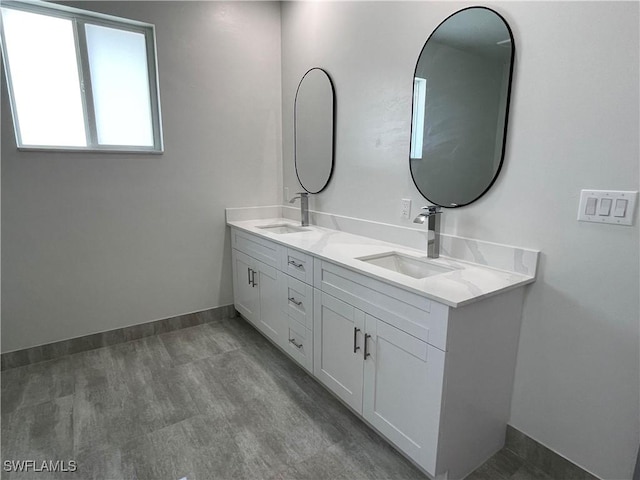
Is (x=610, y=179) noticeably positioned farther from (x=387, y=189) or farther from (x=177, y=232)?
(x=177, y=232)

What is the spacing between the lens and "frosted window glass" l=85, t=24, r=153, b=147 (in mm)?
2465

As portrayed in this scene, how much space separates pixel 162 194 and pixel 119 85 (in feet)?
2.67

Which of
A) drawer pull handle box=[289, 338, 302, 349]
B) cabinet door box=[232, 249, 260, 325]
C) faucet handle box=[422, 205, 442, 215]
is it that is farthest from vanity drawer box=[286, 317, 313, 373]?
faucet handle box=[422, 205, 442, 215]

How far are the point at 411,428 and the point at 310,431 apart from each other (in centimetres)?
57

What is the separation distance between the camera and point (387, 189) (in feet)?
7.20

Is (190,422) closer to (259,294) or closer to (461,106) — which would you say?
(259,294)

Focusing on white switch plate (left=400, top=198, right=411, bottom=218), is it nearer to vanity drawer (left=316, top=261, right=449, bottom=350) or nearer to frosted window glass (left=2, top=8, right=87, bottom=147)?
vanity drawer (left=316, top=261, right=449, bottom=350)

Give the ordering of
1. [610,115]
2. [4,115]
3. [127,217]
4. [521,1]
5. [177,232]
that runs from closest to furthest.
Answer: [610,115]
[521,1]
[4,115]
[127,217]
[177,232]

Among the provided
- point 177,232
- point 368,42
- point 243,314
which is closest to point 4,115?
point 177,232

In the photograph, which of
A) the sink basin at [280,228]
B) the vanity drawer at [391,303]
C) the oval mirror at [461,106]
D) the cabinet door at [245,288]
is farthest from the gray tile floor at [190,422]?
the oval mirror at [461,106]

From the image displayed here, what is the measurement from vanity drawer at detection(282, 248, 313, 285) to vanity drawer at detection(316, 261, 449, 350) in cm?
12

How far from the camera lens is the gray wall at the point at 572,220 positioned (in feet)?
4.17

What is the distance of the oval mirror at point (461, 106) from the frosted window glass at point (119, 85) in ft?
6.53

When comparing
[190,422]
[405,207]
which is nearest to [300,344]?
[190,422]
